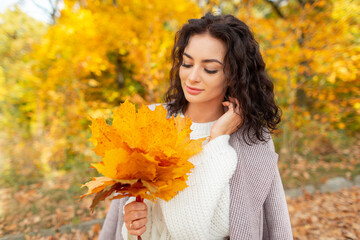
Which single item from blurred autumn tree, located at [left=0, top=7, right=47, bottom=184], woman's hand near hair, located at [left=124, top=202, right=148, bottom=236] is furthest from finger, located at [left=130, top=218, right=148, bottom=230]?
blurred autumn tree, located at [left=0, top=7, right=47, bottom=184]

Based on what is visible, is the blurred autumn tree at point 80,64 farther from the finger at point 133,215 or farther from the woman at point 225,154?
the finger at point 133,215

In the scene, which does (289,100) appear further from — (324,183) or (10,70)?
(10,70)

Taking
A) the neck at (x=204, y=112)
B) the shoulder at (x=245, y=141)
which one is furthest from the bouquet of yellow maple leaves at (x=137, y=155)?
the neck at (x=204, y=112)

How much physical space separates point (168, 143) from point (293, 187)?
14.2 feet

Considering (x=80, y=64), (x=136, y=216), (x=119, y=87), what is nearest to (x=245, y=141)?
(x=136, y=216)

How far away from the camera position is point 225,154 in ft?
4.03

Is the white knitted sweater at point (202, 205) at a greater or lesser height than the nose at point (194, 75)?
lesser

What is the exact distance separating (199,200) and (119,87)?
4819mm

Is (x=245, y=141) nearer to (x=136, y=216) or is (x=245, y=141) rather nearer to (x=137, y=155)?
(x=136, y=216)

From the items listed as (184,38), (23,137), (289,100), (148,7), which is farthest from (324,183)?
Result: (23,137)

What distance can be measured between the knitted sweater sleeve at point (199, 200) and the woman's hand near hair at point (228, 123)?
0.19 meters

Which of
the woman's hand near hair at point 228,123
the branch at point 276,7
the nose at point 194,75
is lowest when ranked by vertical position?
the woman's hand near hair at point 228,123

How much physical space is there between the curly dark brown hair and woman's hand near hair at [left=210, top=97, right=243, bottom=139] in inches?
1.8

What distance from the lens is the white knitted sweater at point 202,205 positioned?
112 centimetres
